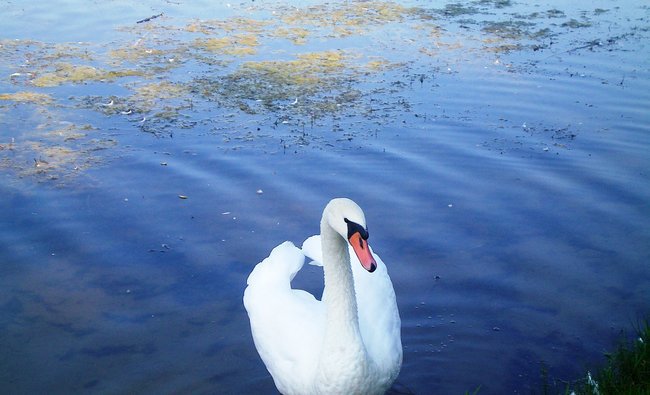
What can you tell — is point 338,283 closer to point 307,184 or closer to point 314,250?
point 314,250

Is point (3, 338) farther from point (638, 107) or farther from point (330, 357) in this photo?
point (638, 107)

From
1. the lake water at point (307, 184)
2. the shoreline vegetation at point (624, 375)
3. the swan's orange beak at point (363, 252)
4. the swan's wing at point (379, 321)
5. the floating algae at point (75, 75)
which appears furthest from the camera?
the floating algae at point (75, 75)

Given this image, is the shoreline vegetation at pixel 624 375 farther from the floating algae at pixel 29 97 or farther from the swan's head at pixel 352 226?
the floating algae at pixel 29 97

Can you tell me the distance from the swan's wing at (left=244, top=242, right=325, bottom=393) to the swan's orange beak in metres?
0.86

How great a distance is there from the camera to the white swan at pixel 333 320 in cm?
396

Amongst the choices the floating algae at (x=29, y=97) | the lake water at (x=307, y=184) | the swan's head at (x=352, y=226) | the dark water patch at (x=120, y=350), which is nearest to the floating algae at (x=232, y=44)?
the lake water at (x=307, y=184)

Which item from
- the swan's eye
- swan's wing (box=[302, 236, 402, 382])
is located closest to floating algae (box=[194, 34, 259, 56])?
swan's wing (box=[302, 236, 402, 382])

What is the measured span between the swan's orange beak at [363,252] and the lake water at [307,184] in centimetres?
173

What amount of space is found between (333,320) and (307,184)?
145 inches

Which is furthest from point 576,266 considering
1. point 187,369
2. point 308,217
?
point 187,369

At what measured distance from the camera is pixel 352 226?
3.77 meters

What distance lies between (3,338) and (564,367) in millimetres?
4002

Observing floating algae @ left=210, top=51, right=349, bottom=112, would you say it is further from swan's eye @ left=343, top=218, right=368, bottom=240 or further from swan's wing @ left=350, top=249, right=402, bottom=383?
swan's eye @ left=343, top=218, right=368, bottom=240

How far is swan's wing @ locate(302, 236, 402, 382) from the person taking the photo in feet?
14.0
